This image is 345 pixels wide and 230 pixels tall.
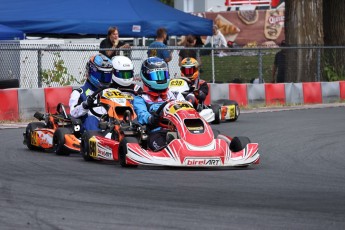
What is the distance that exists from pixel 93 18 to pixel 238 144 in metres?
11.4

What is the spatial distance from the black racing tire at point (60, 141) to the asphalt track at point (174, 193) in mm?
119

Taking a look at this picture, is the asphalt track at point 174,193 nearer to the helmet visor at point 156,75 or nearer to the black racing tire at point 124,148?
the black racing tire at point 124,148

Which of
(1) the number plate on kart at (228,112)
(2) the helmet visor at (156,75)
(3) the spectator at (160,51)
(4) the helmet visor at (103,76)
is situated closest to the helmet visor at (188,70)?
(1) the number plate on kart at (228,112)

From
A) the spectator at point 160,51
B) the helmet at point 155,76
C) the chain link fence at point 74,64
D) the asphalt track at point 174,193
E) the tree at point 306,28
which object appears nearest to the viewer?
the asphalt track at point 174,193

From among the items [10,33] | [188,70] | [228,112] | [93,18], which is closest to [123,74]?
[188,70]

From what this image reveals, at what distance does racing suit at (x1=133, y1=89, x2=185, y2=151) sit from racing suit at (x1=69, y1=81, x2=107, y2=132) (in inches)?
23.1

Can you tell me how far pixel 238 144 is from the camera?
11031 millimetres

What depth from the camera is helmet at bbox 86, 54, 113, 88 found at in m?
12.4

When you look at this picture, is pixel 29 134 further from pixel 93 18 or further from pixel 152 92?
pixel 93 18

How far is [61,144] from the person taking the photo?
39.7 ft

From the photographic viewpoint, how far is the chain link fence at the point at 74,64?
18375mm

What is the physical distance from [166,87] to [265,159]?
131cm

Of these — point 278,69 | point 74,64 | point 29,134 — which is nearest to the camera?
point 29,134

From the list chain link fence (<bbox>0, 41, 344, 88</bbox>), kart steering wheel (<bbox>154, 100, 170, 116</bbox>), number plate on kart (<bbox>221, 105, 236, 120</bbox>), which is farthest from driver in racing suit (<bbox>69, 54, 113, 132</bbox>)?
chain link fence (<bbox>0, 41, 344, 88</bbox>)
